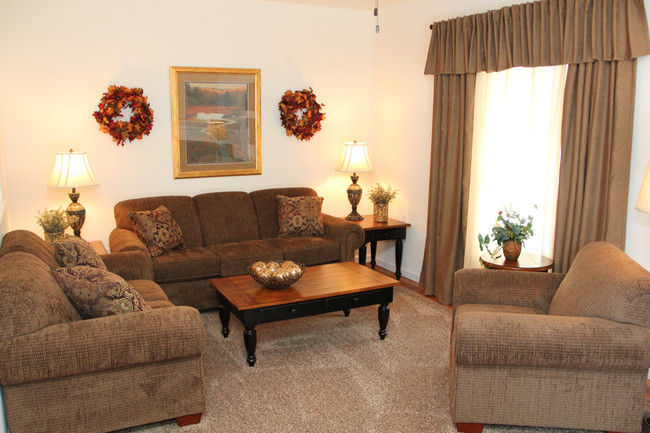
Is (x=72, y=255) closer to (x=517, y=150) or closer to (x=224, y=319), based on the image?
(x=224, y=319)

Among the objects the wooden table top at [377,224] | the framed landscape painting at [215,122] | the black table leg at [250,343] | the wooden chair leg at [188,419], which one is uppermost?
the framed landscape painting at [215,122]

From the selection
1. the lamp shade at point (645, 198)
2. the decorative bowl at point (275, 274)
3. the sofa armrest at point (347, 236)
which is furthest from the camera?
the sofa armrest at point (347, 236)

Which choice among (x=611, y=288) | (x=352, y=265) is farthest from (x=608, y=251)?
(x=352, y=265)

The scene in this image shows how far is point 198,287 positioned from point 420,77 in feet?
8.71

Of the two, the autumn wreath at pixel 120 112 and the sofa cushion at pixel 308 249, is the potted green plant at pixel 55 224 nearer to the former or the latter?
the autumn wreath at pixel 120 112

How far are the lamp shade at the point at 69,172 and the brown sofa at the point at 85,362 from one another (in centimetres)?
139

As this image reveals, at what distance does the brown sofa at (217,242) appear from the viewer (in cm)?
430

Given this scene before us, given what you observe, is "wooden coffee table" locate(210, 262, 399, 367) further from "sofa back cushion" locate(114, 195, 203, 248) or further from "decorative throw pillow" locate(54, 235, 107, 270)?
"sofa back cushion" locate(114, 195, 203, 248)

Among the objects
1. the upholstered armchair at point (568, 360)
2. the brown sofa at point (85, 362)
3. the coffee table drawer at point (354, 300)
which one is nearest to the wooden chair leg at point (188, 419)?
the brown sofa at point (85, 362)

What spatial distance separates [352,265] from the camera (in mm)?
4355

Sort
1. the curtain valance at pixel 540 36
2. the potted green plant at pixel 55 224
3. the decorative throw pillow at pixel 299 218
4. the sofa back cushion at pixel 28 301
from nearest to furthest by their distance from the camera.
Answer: the sofa back cushion at pixel 28 301
the curtain valance at pixel 540 36
the potted green plant at pixel 55 224
the decorative throw pillow at pixel 299 218

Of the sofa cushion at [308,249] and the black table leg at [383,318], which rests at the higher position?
the sofa cushion at [308,249]

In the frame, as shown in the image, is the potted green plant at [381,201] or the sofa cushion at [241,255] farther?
the potted green plant at [381,201]

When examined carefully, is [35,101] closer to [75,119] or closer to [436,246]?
[75,119]
